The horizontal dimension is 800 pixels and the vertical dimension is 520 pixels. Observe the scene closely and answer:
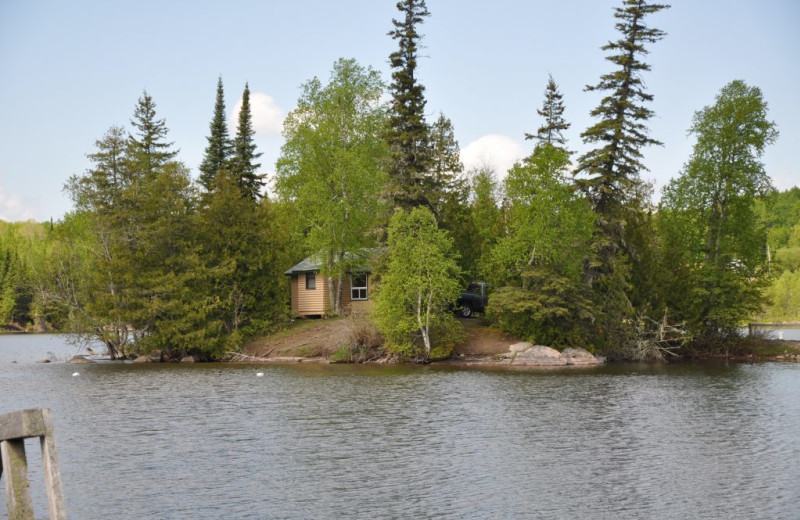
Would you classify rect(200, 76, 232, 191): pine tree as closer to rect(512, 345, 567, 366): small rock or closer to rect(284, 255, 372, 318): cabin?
rect(284, 255, 372, 318): cabin

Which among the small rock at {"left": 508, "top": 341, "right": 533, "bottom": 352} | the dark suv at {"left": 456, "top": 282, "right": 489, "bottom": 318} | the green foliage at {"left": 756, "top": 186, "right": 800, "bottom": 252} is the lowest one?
the small rock at {"left": 508, "top": 341, "right": 533, "bottom": 352}

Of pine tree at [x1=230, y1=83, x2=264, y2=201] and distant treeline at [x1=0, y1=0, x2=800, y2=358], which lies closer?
→ distant treeline at [x1=0, y1=0, x2=800, y2=358]

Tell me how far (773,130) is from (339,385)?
109 feet

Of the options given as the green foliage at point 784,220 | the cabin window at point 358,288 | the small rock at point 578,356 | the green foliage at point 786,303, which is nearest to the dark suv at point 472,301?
the cabin window at point 358,288

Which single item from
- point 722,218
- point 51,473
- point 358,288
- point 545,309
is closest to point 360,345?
point 358,288

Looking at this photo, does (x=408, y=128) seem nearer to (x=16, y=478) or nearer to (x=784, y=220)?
(x=16, y=478)

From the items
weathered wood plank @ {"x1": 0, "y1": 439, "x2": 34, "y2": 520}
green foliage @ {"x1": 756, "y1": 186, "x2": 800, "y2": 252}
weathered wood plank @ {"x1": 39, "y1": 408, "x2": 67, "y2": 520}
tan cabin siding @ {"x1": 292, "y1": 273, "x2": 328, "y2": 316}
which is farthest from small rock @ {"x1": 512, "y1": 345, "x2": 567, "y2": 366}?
green foliage @ {"x1": 756, "y1": 186, "x2": 800, "y2": 252}

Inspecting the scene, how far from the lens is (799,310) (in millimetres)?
104938

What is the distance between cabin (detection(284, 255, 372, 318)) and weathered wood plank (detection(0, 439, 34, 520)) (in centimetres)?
4310

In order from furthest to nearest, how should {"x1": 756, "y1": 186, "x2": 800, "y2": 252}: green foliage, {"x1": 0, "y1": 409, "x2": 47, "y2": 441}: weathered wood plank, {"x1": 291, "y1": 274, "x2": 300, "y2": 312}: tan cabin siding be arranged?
1. {"x1": 756, "y1": 186, "x2": 800, "y2": 252}: green foliage
2. {"x1": 291, "y1": 274, "x2": 300, "y2": 312}: tan cabin siding
3. {"x1": 0, "y1": 409, "x2": 47, "y2": 441}: weathered wood plank

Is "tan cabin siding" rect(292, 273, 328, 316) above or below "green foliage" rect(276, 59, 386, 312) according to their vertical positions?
below

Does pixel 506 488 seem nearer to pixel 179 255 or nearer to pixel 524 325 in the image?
pixel 524 325

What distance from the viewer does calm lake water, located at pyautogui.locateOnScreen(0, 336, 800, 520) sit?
1518cm

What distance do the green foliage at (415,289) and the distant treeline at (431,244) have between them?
0.12 meters
